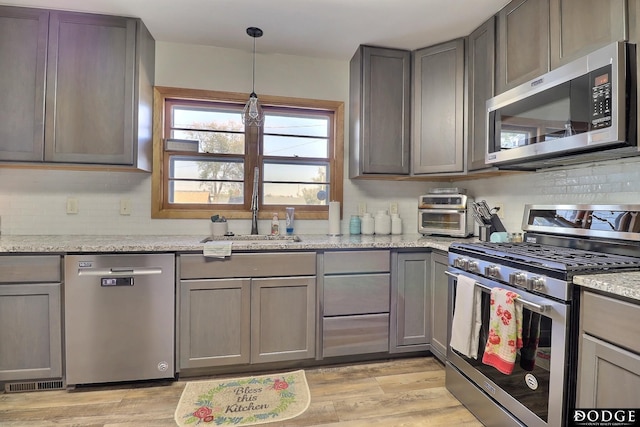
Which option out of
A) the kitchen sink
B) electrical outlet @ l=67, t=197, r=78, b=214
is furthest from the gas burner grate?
electrical outlet @ l=67, t=197, r=78, b=214

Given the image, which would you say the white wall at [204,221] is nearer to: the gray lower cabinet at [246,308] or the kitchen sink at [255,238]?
the kitchen sink at [255,238]

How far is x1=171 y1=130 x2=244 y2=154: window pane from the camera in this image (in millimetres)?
2701

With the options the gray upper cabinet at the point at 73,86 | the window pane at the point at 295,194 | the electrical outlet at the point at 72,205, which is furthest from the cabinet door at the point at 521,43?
the electrical outlet at the point at 72,205


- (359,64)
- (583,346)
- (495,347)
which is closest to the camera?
(583,346)

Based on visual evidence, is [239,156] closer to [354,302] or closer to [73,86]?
[73,86]

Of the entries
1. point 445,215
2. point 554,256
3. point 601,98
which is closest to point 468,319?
point 554,256

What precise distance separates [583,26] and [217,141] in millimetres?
2431

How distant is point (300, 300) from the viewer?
7.12 ft

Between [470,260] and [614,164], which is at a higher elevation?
[614,164]

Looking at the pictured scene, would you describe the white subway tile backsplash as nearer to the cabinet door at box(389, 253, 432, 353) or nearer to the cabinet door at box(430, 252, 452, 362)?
the cabinet door at box(430, 252, 452, 362)

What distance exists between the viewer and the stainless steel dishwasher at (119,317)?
1.90 m

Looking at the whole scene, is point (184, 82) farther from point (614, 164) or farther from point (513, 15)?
point (614, 164)

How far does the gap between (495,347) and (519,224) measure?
1.16 metres

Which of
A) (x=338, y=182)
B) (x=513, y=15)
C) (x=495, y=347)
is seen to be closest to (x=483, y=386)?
(x=495, y=347)
